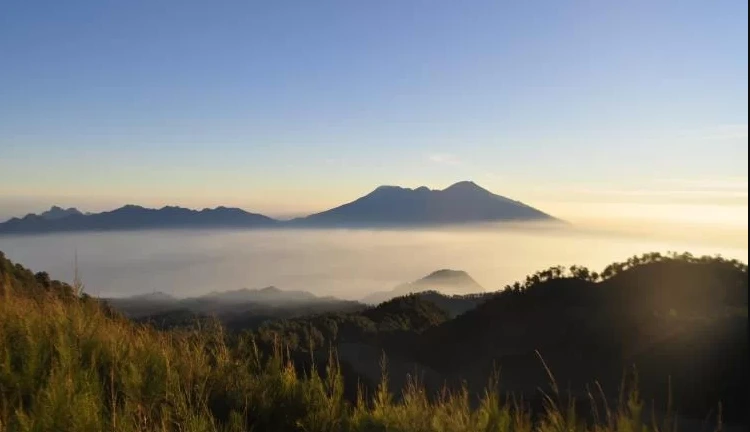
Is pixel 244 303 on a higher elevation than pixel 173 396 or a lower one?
lower

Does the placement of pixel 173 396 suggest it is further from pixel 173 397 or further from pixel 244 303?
pixel 244 303

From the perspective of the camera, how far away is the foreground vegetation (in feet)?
15.4

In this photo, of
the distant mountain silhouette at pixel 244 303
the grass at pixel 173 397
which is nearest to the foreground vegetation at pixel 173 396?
the grass at pixel 173 397

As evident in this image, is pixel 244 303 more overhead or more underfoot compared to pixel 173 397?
more underfoot

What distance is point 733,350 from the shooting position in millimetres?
13047

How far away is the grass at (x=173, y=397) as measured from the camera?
15.4 ft

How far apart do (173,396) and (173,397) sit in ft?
0.16

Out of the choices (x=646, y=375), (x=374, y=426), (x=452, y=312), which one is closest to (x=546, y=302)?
(x=646, y=375)

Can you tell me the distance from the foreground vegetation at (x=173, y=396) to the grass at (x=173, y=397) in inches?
0.5

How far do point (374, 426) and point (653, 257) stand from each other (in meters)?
18.0

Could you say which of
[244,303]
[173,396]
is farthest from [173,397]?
[244,303]

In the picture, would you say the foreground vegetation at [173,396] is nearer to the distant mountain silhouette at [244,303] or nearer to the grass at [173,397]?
the grass at [173,397]

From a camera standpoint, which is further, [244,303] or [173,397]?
[244,303]

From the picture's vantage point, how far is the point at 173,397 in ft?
16.6
